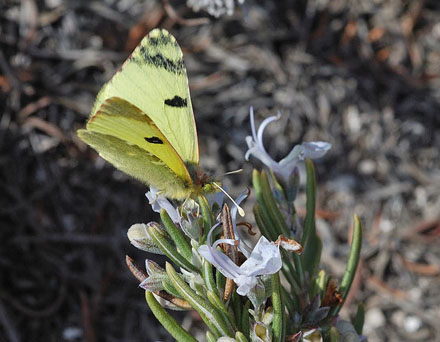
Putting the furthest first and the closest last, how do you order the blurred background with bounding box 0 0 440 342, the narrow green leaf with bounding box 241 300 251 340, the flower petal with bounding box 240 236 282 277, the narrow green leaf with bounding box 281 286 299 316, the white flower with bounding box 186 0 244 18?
the blurred background with bounding box 0 0 440 342, the white flower with bounding box 186 0 244 18, the narrow green leaf with bounding box 281 286 299 316, the narrow green leaf with bounding box 241 300 251 340, the flower petal with bounding box 240 236 282 277

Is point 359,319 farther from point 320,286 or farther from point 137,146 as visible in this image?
point 137,146

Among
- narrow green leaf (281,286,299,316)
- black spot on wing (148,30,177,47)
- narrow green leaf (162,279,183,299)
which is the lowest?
narrow green leaf (281,286,299,316)

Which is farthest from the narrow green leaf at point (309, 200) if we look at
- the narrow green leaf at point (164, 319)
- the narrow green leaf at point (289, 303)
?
the narrow green leaf at point (164, 319)

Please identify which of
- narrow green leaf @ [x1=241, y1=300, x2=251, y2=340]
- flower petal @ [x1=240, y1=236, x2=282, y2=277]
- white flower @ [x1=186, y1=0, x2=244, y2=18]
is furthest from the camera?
white flower @ [x1=186, y1=0, x2=244, y2=18]

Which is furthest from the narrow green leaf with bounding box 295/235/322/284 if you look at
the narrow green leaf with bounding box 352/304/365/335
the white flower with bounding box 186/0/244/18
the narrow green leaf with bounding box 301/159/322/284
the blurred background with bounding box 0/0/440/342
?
the blurred background with bounding box 0/0/440/342

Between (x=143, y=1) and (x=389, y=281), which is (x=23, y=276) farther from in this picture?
(x=389, y=281)

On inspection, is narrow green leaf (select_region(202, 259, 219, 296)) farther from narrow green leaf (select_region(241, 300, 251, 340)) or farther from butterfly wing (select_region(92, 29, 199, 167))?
butterfly wing (select_region(92, 29, 199, 167))

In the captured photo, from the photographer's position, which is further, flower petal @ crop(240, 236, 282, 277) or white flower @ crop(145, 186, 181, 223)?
white flower @ crop(145, 186, 181, 223)

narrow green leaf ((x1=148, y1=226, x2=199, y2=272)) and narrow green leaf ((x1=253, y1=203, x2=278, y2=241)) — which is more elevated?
narrow green leaf ((x1=148, y1=226, x2=199, y2=272))
